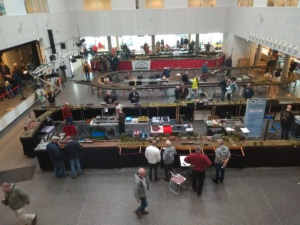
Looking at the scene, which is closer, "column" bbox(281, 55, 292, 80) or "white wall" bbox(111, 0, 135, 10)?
"column" bbox(281, 55, 292, 80)

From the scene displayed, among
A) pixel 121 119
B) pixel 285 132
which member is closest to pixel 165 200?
pixel 121 119

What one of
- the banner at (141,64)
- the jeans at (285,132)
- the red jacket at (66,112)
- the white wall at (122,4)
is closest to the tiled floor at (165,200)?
the jeans at (285,132)

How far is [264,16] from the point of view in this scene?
15289 millimetres

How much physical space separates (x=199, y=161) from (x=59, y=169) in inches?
190

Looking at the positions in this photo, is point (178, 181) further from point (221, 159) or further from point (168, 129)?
point (168, 129)

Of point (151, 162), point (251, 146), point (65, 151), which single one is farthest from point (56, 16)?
point (251, 146)

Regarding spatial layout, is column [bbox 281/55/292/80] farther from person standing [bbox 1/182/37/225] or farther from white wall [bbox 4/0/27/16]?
white wall [bbox 4/0/27/16]

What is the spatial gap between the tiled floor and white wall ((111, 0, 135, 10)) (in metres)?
17.2

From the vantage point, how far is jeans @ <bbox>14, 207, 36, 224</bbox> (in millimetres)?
5934

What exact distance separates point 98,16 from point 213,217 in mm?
19849

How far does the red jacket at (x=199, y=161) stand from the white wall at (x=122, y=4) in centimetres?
1830

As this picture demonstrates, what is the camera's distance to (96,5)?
850 inches

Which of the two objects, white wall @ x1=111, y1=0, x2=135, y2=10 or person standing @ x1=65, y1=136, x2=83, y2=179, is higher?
white wall @ x1=111, y1=0, x2=135, y2=10

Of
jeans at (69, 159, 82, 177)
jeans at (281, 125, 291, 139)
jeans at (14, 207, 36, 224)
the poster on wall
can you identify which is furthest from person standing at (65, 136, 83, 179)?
the poster on wall
